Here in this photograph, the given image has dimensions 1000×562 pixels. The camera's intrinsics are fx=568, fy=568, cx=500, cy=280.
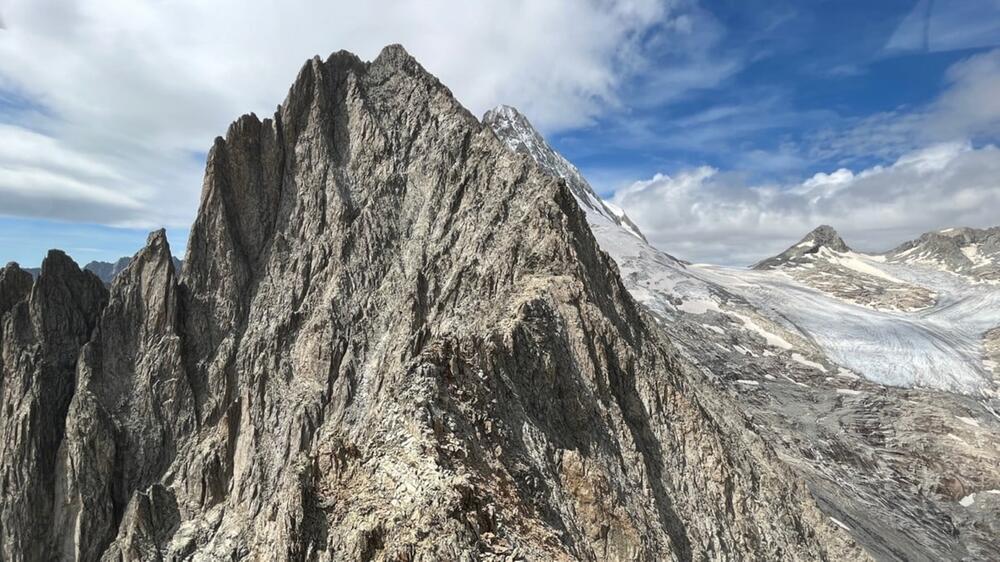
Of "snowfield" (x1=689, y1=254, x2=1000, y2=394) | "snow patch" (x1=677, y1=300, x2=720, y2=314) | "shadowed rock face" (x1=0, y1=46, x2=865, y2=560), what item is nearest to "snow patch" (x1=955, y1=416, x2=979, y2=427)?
"snowfield" (x1=689, y1=254, x2=1000, y2=394)

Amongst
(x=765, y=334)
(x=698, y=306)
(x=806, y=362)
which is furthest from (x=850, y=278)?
(x=806, y=362)

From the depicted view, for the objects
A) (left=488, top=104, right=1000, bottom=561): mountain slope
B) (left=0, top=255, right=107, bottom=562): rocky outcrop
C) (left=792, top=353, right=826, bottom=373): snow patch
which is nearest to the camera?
(left=0, top=255, right=107, bottom=562): rocky outcrop

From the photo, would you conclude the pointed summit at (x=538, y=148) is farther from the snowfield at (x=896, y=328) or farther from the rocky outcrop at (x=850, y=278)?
the rocky outcrop at (x=850, y=278)

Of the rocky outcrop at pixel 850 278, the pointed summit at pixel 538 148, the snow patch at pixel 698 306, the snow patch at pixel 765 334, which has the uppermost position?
the pointed summit at pixel 538 148

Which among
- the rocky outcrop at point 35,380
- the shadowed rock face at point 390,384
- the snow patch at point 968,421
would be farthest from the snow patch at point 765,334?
the rocky outcrop at point 35,380

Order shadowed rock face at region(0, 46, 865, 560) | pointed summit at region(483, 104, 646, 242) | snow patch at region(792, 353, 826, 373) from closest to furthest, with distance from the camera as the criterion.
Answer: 1. shadowed rock face at region(0, 46, 865, 560)
2. snow patch at region(792, 353, 826, 373)
3. pointed summit at region(483, 104, 646, 242)

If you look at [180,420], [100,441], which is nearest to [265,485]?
[180,420]

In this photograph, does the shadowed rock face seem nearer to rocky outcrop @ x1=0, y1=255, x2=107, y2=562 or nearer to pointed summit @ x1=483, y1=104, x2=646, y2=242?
rocky outcrop @ x1=0, y1=255, x2=107, y2=562
